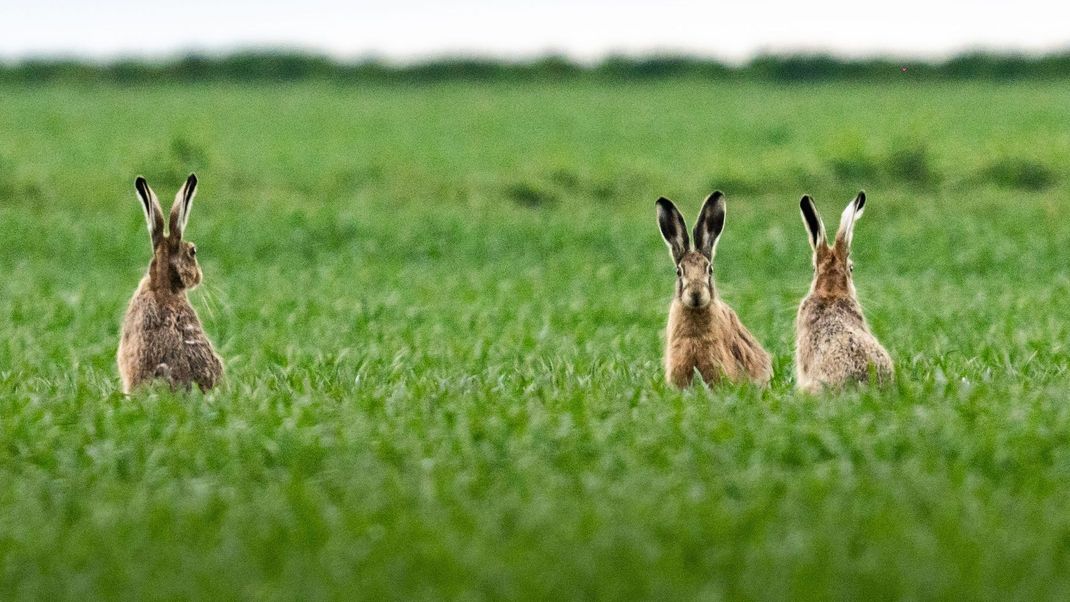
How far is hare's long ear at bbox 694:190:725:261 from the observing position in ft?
28.3

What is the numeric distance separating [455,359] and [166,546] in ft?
17.3

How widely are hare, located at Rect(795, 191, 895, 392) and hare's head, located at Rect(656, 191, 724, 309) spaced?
1.55ft

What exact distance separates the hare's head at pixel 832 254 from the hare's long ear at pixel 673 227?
2.15 feet

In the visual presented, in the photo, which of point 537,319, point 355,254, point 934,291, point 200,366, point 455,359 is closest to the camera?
point 200,366

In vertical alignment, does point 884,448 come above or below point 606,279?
above

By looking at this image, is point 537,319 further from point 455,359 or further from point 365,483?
point 365,483

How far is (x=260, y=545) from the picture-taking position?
6172 millimetres

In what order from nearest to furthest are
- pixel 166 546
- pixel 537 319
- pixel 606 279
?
pixel 166 546 < pixel 537 319 < pixel 606 279

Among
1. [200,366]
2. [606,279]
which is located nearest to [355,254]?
[606,279]

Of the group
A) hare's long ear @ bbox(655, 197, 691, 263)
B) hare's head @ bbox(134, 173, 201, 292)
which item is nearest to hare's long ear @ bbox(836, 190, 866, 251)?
hare's long ear @ bbox(655, 197, 691, 263)

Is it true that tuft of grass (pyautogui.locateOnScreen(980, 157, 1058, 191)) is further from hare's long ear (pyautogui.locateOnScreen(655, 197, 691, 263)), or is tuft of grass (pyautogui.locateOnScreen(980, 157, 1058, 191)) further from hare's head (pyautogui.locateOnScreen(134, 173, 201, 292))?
hare's head (pyautogui.locateOnScreen(134, 173, 201, 292))

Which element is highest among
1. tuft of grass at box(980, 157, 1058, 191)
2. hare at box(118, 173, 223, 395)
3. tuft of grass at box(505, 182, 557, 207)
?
hare at box(118, 173, 223, 395)

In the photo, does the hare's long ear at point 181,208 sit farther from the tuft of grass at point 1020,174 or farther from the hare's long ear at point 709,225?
the tuft of grass at point 1020,174

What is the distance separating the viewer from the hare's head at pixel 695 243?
8.50 meters
